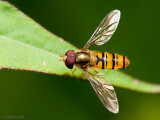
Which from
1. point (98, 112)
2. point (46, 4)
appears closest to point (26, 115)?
point (98, 112)

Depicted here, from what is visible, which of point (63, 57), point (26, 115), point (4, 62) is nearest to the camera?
point (4, 62)

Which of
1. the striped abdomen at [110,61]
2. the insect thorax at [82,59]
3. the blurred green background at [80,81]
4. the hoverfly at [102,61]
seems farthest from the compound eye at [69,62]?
the blurred green background at [80,81]

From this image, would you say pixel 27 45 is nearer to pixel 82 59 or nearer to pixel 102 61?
pixel 82 59

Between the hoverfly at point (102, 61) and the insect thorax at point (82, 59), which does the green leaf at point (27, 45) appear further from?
the insect thorax at point (82, 59)

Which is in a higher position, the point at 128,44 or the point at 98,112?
the point at 128,44

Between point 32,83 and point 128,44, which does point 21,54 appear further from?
point 128,44

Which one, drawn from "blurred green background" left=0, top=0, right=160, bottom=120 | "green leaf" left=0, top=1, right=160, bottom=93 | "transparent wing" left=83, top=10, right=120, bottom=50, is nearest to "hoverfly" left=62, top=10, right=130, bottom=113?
"transparent wing" left=83, top=10, right=120, bottom=50
